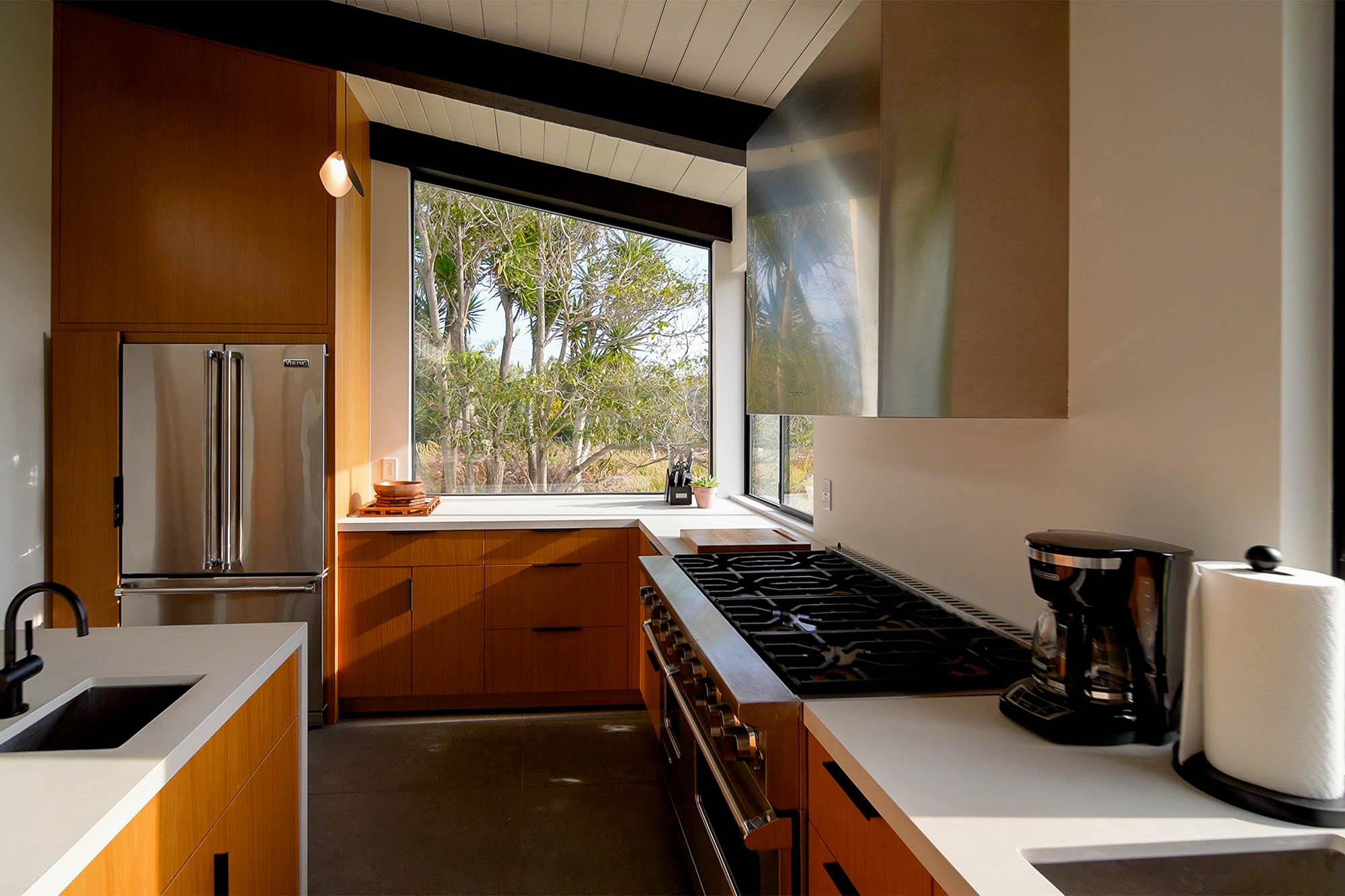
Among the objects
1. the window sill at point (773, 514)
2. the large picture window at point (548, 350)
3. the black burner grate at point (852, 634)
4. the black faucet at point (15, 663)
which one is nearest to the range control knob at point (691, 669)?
the black burner grate at point (852, 634)

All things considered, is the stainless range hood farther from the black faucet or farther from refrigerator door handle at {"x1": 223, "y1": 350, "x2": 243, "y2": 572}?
refrigerator door handle at {"x1": 223, "y1": 350, "x2": 243, "y2": 572}

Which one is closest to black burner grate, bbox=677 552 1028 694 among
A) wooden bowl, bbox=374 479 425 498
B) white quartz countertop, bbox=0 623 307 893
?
white quartz countertop, bbox=0 623 307 893

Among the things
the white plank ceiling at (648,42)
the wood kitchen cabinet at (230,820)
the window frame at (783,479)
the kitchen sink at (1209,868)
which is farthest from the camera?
the window frame at (783,479)

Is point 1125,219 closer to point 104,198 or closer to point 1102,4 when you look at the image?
point 1102,4

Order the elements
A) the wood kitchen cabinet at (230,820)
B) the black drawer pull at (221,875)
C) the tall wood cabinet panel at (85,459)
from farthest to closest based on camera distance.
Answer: the tall wood cabinet panel at (85,459)
the black drawer pull at (221,875)
the wood kitchen cabinet at (230,820)

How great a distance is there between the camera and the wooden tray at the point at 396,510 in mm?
3676

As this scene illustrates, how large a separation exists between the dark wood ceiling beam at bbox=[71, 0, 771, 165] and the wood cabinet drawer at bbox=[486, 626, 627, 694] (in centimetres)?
214

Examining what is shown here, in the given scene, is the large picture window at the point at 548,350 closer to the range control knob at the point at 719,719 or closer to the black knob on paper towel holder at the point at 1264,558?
the range control knob at the point at 719,719

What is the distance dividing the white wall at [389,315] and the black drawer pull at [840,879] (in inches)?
136

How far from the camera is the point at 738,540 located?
2.89 meters

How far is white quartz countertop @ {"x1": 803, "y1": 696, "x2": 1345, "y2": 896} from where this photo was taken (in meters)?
0.85

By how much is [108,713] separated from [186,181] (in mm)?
2661

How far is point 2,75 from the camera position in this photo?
3000mm

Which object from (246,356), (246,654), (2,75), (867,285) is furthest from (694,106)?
(2,75)
